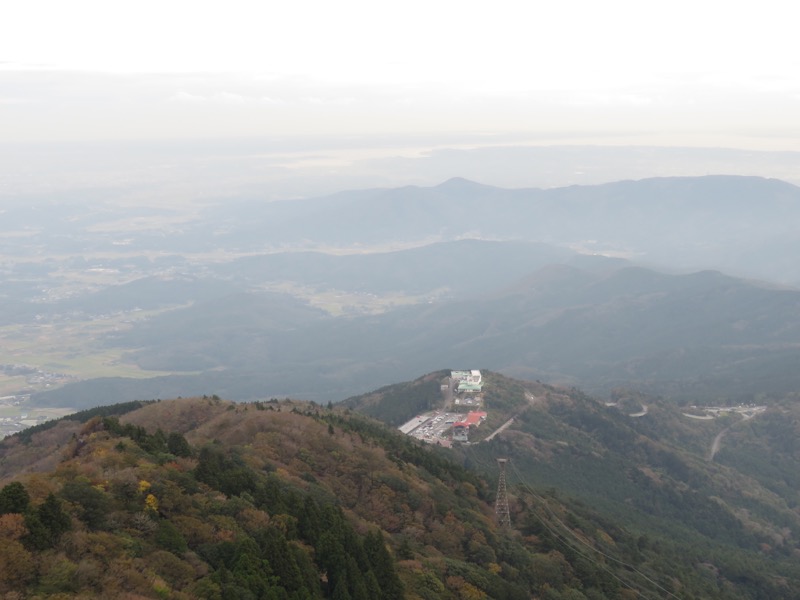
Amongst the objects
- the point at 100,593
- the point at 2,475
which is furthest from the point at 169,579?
the point at 2,475

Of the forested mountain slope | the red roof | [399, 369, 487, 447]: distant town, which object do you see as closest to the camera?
the forested mountain slope

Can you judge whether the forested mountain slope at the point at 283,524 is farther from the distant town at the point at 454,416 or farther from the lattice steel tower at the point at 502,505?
the distant town at the point at 454,416

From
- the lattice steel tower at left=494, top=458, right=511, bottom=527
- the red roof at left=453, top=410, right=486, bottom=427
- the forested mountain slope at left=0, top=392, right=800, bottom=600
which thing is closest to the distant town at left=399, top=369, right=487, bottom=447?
the red roof at left=453, top=410, right=486, bottom=427

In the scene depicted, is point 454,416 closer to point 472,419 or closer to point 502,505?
point 472,419

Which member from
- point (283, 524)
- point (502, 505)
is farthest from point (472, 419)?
point (283, 524)

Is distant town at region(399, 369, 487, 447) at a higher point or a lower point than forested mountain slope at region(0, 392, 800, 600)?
A: lower

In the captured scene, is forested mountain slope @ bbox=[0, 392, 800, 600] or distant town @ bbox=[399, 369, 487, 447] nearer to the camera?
forested mountain slope @ bbox=[0, 392, 800, 600]

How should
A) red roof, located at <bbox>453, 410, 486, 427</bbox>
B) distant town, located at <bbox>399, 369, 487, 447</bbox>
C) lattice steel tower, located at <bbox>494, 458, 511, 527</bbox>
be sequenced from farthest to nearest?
red roof, located at <bbox>453, 410, 486, 427</bbox> → distant town, located at <bbox>399, 369, 487, 447</bbox> → lattice steel tower, located at <bbox>494, 458, 511, 527</bbox>

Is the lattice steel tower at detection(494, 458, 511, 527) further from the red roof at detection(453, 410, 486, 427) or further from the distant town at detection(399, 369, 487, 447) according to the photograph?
the red roof at detection(453, 410, 486, 427)

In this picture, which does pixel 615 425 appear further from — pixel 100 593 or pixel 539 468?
pixel 100 593
